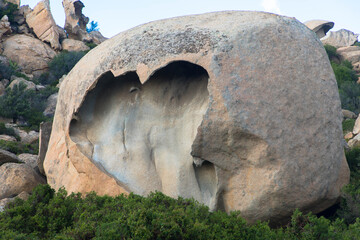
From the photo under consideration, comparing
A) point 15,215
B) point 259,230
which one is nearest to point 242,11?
point 259,230

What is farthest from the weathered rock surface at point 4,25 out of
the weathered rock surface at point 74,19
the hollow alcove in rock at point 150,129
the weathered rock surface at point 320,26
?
the weathered rock surface at point 320,26

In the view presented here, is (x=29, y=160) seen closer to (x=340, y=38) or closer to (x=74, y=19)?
(x=74, y=19)

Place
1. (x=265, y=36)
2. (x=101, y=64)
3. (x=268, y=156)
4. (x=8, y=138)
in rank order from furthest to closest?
(x=8, y=138) → (x=101, y=64) → (x=265, y=36) → (x=268, y=156)

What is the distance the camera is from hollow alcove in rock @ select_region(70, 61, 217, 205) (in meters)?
6.88

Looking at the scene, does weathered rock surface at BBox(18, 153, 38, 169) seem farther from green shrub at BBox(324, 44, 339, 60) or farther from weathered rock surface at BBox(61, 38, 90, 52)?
green shrub at BBox(324, 44, 339, 60)

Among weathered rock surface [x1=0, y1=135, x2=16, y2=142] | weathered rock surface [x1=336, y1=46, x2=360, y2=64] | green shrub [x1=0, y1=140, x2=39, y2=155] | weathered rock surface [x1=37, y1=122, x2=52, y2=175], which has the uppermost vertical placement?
weathered rock surface [x1=37, y1=122, x2=52, y2=175]

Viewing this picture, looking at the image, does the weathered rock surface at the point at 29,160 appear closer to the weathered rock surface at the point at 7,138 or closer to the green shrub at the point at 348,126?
the weathered rock surface at the point at 7,138

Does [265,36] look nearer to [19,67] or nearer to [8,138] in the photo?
[8,138]

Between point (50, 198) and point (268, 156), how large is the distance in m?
3.05

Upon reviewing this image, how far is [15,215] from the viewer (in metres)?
5.78

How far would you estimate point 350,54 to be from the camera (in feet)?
106

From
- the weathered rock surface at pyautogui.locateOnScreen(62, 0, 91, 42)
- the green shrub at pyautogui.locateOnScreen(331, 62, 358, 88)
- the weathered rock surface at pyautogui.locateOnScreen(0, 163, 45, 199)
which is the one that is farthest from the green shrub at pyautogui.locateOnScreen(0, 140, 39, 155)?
the weathered rock surface at pyautogui.locateOnScreen(62, 0, 91, 42)

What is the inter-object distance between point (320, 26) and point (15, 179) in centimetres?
3383

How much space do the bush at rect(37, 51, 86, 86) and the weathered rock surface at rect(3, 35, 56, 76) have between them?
2.09 ft
